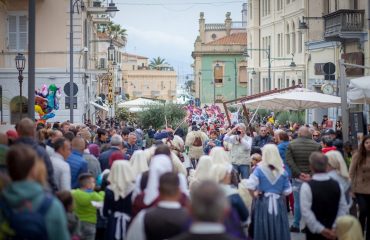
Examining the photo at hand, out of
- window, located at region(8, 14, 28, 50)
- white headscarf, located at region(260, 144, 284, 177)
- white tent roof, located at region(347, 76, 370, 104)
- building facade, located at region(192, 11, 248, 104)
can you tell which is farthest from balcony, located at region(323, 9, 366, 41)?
building facade, located at region(192, 11, 248, 104)

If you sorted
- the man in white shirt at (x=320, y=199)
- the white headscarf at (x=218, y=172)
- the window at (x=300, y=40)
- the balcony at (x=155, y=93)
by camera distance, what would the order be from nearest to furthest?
the white headscarf at (x=218, y=172), the man in white shirt at (x=320, y=199), the window at (x=300, y=40), the balcony at (x=155, y=93)

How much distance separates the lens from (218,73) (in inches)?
4038

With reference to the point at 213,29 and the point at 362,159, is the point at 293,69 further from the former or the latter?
the point at 213,29

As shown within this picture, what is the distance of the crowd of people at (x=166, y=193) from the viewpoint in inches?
287

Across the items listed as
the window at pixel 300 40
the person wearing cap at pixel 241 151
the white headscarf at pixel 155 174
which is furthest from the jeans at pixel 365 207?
the window at pixel 300 40

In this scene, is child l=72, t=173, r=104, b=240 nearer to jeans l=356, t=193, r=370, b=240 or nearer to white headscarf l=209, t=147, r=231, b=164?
white headscarf l=209, t=147, r=231, b=164

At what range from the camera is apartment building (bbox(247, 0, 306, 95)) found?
182 feet

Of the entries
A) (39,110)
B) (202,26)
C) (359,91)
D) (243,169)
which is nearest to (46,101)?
(39,110)

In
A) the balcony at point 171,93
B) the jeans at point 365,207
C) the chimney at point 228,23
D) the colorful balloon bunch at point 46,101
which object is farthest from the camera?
the balcony at point 171,93

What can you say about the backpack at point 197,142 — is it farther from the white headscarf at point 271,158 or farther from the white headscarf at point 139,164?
the white headscarf at point 139,164

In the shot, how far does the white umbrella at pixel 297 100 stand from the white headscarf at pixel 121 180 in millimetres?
13482

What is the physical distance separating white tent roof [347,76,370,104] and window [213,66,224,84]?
82.8 metres

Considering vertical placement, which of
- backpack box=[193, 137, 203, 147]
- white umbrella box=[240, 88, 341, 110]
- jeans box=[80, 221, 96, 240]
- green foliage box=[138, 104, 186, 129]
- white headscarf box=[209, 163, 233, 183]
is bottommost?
jeans box=[80, 221, 96, 240]

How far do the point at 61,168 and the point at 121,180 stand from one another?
0.99 m
